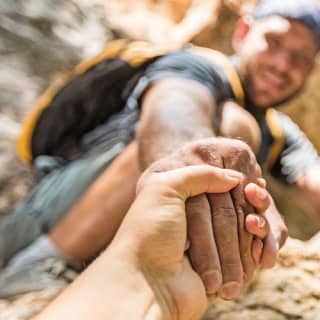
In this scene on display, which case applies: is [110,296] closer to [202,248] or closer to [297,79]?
[202,248]

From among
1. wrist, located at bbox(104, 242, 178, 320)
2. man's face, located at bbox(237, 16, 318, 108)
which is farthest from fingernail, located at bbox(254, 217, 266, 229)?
man's face, located at bbox(237, 16, 318, 108)

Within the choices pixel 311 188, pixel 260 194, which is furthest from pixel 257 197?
pixel 311 188

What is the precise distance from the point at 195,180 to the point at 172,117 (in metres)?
0.36

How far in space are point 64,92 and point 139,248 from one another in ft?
2.08

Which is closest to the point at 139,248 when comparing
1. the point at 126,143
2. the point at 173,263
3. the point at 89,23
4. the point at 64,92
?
the point at 173,263

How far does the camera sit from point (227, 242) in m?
0.78

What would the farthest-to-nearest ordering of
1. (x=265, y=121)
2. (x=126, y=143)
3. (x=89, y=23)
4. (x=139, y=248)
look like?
1. (x=89, y=23)
2. (x=265, y=121)
3. (x=126, y=143)
4. (x=139, y=248)

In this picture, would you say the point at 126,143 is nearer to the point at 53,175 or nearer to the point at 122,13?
the point at 53,175

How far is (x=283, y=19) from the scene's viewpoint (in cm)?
133

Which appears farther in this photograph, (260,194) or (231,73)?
(231,73)

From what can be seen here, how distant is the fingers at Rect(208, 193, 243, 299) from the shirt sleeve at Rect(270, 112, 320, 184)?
2.08 feet

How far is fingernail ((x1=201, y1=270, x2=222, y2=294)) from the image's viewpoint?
0.77 meters

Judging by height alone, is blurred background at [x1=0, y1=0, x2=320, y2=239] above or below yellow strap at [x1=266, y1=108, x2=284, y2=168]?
above

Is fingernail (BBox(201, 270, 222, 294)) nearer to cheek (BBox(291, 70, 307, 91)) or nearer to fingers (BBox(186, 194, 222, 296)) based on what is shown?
fingers (BBox(186, 194, 222, 296))
